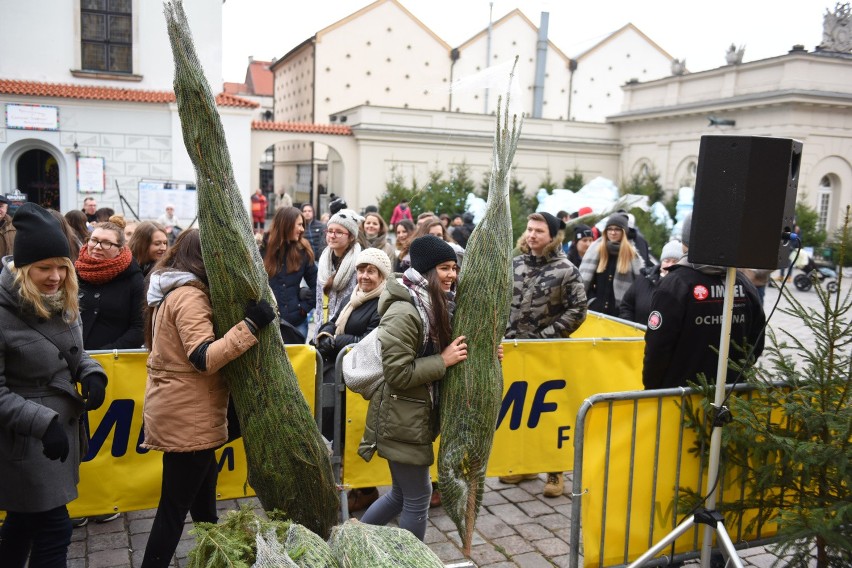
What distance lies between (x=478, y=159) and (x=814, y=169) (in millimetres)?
12000

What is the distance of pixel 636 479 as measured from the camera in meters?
3.79

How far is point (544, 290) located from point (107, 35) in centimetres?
2073

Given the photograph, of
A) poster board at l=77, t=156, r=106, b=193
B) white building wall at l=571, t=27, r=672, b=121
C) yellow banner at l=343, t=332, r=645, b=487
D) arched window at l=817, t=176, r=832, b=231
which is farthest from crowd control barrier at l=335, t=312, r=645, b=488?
white building wall at l=571, t=27, r=672, b=121

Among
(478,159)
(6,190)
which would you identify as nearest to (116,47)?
(6,190)

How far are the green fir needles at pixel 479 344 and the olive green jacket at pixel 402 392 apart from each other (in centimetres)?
12

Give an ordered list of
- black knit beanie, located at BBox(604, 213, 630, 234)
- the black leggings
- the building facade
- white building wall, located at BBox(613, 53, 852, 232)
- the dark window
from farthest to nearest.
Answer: white building wall, located at BBox(613, 53, 852, 232), the dark window, the building facade, black knit beanie, located at BBox(604, 213, 630, 234), the black leggings

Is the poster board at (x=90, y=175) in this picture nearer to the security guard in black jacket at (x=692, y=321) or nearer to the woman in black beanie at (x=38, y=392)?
the woman in black beanie at (x=38, y=392)

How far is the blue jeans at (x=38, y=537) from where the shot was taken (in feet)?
10.4

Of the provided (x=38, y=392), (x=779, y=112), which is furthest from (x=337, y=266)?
(x=779, y=112)

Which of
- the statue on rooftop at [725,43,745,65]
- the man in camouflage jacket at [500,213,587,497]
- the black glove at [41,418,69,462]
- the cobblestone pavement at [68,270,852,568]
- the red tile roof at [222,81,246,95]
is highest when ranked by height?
the red tile roof at [222,81,246,95]

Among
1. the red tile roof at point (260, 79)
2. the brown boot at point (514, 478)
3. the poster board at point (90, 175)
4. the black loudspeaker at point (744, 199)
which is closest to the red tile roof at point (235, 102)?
the poster board at point (90, 175)

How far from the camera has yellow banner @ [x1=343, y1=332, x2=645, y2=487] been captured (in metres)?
5.07

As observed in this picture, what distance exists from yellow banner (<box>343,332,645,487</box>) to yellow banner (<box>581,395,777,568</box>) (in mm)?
1356

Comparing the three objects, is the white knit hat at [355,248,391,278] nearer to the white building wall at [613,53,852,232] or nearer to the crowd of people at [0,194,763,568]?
the crowd of people at [0,194,763,568]
